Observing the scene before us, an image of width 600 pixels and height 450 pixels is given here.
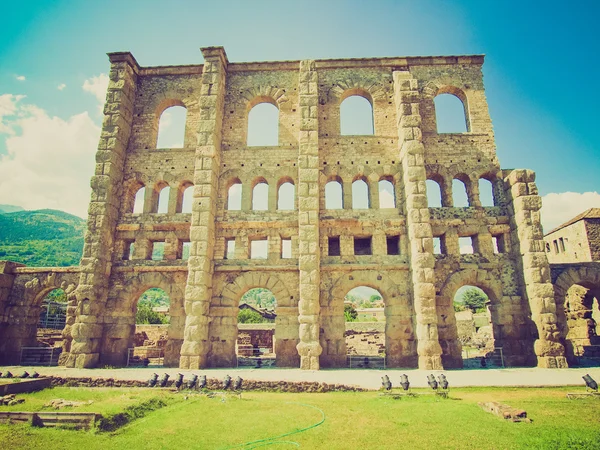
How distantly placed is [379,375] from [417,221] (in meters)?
5.99

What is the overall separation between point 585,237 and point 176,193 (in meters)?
24.8

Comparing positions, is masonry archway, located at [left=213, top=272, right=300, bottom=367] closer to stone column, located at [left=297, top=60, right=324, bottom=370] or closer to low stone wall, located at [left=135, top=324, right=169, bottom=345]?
stone column, located at [left=297, top=60, right=324, bottom=370]

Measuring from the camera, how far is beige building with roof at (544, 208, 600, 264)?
2273 centimetres

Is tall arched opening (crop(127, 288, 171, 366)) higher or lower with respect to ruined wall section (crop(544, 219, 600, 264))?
lower

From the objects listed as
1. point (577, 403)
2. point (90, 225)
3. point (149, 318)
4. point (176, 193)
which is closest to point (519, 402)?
point (577, 403)

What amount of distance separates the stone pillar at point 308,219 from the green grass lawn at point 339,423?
3.94m

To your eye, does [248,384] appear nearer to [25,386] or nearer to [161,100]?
[25,386]

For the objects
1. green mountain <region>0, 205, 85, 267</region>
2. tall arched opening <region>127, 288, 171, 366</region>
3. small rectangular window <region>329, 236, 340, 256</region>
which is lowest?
tall arched opening <region>127, 288, 171, 366</region>

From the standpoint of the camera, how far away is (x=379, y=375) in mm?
11828

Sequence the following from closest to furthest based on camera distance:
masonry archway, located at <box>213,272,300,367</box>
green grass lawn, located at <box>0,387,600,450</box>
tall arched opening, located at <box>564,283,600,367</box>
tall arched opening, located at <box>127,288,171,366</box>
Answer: green grass lawn, located at <box>0,387,600,450</box> → masonry archway, located at <box>213,272,300,367</box> → tall arched opening, located at <box>127,288,171,366</box> → tall arched opening, located at <box>564,283,600,367</box>

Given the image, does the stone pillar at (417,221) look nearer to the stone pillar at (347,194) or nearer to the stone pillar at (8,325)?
the stone pillar at (347,194)

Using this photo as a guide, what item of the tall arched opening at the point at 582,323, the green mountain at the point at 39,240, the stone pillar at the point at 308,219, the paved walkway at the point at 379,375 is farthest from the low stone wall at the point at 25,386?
the green mountain at the point at 39,240

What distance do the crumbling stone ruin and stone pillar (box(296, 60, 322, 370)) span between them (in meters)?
0.05

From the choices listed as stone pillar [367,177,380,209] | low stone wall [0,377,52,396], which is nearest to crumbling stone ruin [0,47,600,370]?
stone pillar [367,177,380,209]
